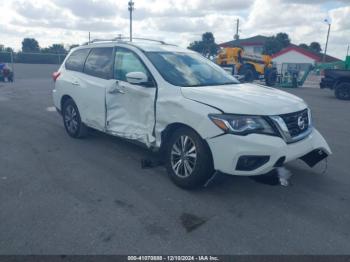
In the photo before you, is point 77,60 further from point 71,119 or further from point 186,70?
point 186,70

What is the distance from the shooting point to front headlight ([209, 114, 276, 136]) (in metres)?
3.68

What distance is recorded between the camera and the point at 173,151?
4.32 metres

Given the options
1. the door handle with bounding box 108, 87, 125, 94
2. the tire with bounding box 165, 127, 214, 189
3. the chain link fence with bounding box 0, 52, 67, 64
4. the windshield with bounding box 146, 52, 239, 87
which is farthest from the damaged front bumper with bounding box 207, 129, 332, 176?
the chain link fence with bounding box 0, 52, 67, 64

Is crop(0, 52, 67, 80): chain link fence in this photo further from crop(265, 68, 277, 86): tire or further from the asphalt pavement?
the asphalt pavement

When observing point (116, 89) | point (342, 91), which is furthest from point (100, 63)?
point (342, 91)

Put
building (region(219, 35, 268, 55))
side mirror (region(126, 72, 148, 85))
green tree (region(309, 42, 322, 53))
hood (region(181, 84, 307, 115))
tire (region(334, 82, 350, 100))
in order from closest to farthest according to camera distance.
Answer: hood (region(181, 84, 307, 115)), side mirror (region(126, 72, 148, 85)), tire (region(334, 82, 350, 100)), building (region(219, 35, 268, 55)), green tree (region(309, 42, 322, 53))

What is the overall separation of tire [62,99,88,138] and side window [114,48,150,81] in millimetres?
1505

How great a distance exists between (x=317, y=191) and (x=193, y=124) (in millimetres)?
1897

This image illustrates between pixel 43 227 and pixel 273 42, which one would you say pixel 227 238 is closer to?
pixel 43 227

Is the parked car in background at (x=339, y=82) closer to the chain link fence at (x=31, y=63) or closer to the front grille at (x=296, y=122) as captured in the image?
the front grille at (x=296, y=122)

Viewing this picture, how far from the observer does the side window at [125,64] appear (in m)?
4.95

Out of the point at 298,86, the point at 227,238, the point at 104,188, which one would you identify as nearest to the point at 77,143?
the point at 104,188

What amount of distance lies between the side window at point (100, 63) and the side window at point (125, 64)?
0.56 ft

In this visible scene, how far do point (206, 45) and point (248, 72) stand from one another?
109 feet
